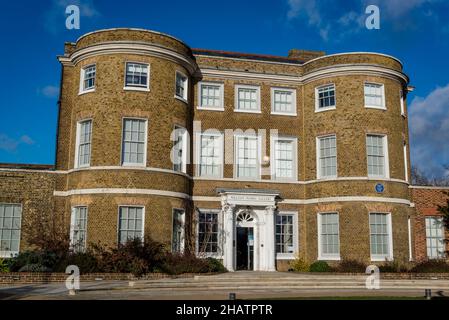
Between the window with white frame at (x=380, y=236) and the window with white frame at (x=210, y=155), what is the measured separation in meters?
7.63

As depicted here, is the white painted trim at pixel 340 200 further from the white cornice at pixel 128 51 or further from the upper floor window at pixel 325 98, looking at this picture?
the white cornice at pixel 128 51

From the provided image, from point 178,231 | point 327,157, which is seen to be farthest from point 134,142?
point 327,157

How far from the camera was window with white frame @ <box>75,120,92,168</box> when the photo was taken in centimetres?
2295

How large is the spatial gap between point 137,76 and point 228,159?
19.6ft

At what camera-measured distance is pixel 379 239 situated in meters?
24.2

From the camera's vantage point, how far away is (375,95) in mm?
25641

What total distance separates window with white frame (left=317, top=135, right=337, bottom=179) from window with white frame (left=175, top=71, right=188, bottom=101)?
23.0ft

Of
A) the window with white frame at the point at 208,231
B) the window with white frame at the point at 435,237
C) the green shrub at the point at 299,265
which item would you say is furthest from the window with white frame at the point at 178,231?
the window with white frame at the point at 435,237

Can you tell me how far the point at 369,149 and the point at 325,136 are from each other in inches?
86.4

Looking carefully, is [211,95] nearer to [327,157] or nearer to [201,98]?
[201,98]

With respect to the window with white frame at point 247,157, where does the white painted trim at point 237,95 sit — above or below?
above

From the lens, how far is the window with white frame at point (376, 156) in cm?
2483
